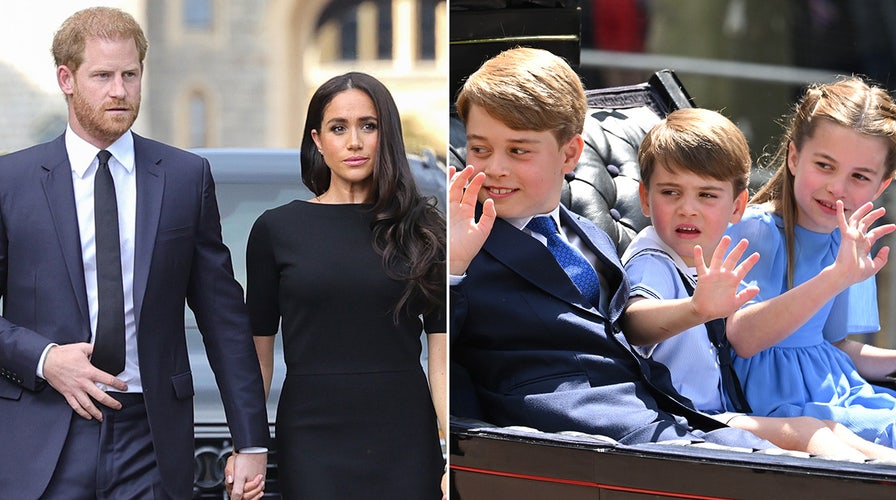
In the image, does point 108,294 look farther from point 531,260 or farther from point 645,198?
point 645,198

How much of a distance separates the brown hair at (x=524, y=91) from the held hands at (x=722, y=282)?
1.14 feet

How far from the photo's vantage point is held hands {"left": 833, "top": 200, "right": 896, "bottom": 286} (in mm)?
A: 2236

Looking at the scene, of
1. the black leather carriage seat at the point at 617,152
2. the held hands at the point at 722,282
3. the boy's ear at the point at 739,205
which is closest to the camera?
the held hands at the point at 722,282

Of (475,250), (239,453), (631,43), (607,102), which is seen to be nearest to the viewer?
(475,250)

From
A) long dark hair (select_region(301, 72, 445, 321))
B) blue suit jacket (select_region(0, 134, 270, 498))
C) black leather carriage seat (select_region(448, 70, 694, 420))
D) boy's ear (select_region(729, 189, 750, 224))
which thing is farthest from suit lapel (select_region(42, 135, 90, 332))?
boy's ear (select_region(729, 189, 750, 224))

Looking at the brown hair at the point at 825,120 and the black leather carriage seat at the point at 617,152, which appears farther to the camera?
the black leather carriage seat at the point at 617,152

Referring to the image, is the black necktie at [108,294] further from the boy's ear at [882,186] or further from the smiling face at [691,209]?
the boy's ear at [882,186]

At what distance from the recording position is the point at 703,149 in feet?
7.81

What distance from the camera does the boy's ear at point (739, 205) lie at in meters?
2.40

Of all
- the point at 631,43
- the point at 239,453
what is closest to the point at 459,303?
the point at 239,453

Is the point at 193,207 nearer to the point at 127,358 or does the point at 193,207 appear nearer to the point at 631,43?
the point at 127,358

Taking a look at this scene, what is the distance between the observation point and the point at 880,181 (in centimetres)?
238

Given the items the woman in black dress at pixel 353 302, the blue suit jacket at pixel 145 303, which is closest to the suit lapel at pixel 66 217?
the blue suit jacket at pixel 145 303

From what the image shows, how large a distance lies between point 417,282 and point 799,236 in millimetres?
714
